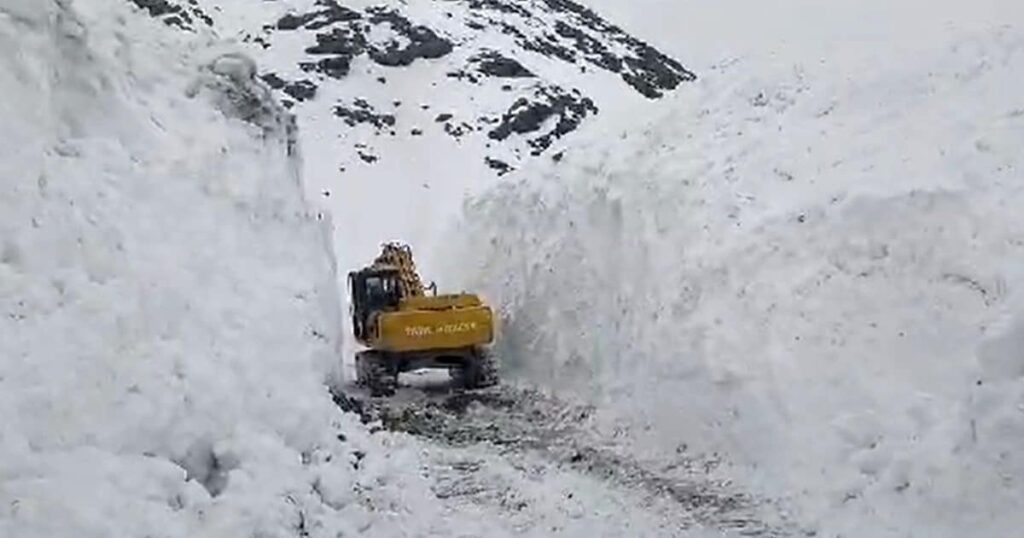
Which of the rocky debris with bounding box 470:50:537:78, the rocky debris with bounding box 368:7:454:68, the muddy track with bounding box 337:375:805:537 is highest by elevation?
the rocky debris with bounding box 368:7:454:68

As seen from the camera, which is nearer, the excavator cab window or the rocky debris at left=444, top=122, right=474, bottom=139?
the excavator cab window

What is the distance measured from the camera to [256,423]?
26.8 feet

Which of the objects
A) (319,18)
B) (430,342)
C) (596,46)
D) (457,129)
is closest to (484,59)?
(457,129)

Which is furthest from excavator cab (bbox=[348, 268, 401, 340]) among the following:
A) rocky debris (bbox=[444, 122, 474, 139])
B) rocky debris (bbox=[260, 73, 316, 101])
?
rocky debris (bbox=[260, 73, 316, 101])

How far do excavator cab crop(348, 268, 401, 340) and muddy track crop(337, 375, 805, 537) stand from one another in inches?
61.7

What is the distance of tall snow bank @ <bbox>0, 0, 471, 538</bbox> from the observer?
6.46m

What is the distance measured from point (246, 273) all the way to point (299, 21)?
5952 cm

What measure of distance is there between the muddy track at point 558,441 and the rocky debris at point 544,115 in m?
35.6

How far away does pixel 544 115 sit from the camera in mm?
56188

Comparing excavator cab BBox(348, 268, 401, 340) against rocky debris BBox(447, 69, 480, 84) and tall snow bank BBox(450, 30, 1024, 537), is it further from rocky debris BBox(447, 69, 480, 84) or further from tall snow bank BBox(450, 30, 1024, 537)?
rocky debris BBox(447, 69, 480, 84)

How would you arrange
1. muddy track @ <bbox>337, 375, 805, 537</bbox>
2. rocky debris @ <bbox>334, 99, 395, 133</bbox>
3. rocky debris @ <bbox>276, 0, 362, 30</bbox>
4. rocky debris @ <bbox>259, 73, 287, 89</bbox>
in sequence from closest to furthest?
muddy track @ <bbox>337, 375, 805, 537</bbox> < rocky debris @ <bbox>334, 99, 395, 133</bbox> < rocky debris @ <bbox>259, 73, 287, 89</bbox> < rocky debris @ <bbox>276, 0, 362, 30</bbox>

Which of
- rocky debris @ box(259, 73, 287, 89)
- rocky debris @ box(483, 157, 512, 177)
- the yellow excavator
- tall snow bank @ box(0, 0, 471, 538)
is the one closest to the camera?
tall snow bank @ box(0, 0, 471, 538)

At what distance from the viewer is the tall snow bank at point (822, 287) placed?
9516 mm

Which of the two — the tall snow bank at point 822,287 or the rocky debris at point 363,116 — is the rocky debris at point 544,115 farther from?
the tall snow bank at point 822,287
